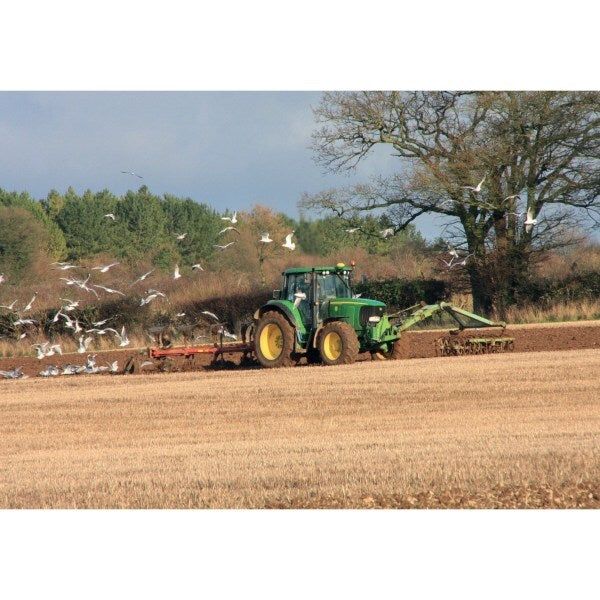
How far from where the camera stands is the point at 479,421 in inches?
562

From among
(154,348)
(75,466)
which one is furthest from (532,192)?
(75,466)

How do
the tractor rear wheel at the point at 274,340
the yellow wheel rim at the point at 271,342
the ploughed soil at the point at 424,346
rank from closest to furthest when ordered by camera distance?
the tractor rear wheel at the point at 274,340 → the yellow wheel rim at the point at 271,342 → the ploughed soil at the point at 424,346

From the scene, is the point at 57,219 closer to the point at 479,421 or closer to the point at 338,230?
the point at 338,230

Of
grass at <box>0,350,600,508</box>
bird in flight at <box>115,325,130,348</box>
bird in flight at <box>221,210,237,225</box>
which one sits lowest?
grass at <box>0,350,600,508</box>

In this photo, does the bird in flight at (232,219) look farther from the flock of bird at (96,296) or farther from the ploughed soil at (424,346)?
the ploughed soil at (424,346)

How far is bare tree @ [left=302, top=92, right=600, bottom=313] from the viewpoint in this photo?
21.2 m

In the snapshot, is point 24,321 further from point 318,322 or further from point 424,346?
point 424,346

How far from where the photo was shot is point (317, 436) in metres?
13.9

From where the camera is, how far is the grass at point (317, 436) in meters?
10.5

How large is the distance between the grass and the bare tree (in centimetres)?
230

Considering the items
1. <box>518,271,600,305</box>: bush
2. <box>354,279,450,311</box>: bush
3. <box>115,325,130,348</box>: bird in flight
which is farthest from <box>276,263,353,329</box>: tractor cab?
<box>518,271,600,305</box>: bush

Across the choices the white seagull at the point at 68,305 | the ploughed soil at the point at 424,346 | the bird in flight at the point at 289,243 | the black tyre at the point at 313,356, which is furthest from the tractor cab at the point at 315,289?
the white seagull at the point at 68,305

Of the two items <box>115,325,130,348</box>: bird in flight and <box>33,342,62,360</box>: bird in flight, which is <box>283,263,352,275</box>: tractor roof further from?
<box>33,342,62,360</box>: bird in flight

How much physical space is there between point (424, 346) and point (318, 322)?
2983 millimetres
